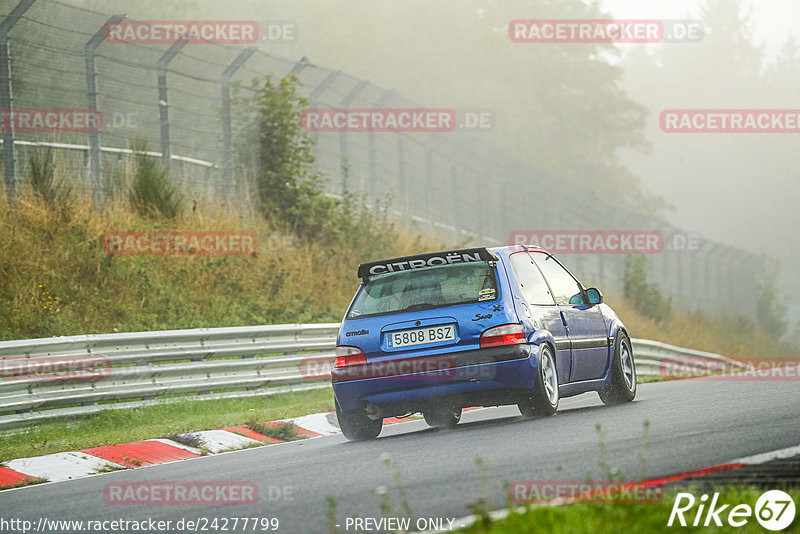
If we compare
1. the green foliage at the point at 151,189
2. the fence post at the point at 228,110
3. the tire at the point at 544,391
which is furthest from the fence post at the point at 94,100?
the tire at the point at 544,391

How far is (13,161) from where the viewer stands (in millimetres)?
14617

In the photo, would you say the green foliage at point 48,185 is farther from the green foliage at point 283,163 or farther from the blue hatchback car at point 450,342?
the blue hatchback car at point 450,342

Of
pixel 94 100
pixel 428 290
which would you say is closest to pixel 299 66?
pixel 94 100

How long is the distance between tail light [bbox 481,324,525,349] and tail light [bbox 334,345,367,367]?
3.30 feet

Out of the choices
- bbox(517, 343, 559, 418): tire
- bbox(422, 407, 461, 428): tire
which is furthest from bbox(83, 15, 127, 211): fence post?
bbox(517, 343, 559, 418): tire

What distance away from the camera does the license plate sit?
847 cm

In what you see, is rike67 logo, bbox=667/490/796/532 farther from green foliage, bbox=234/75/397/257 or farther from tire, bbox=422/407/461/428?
green foliage, bbox=234/75/397/257

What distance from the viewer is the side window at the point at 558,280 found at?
386 inches

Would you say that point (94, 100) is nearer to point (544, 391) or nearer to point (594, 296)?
point (594, 296)

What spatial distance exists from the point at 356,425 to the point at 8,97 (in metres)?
8.18

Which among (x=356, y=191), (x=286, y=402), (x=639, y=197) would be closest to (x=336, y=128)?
(x=356, y=191)

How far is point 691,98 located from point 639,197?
69049 millimetres

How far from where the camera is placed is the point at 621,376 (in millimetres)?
10445

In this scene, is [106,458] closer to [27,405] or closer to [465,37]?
[27,405]
